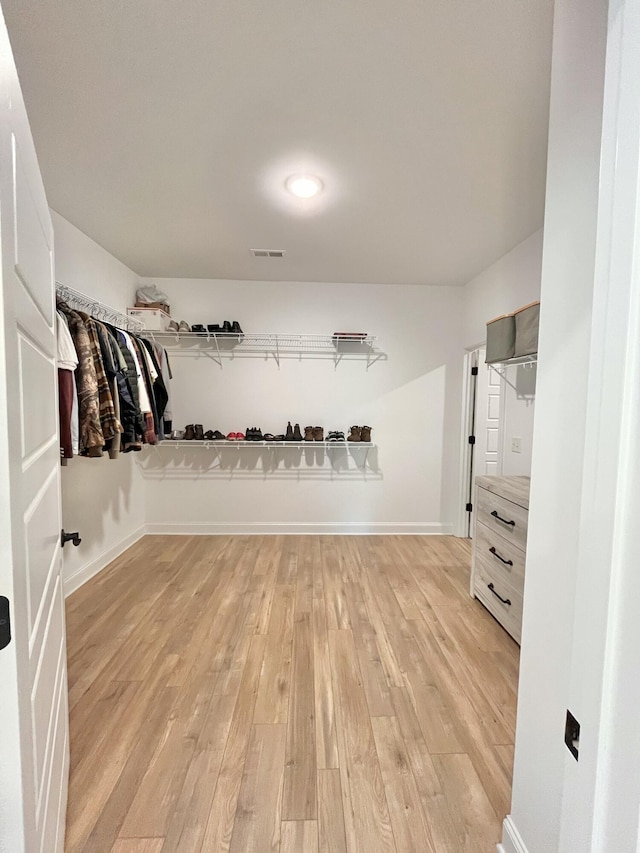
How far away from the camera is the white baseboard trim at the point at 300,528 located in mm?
3936

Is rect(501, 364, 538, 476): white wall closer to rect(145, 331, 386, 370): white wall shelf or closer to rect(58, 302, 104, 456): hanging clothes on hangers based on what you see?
rect(145, 331, 386, 370): white wall shelf

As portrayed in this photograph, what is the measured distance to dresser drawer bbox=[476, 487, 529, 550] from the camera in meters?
2.11

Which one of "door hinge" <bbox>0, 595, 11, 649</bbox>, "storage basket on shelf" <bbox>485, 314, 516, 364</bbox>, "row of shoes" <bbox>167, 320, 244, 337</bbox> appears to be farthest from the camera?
"row of shoes" <bbox>167, 320, 244, 337</bbox>

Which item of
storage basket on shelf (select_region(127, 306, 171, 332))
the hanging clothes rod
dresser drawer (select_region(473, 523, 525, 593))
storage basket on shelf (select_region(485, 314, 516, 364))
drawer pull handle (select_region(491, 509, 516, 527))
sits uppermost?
storage basket on shelf (select_region(127, 306, 171, 332))

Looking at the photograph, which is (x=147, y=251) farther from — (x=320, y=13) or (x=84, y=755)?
(x=84, y=755)

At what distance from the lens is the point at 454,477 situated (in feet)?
13.3

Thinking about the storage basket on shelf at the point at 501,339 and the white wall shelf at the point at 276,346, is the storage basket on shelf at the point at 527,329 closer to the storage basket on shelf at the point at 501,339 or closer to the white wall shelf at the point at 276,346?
the storage basket on shelf at the point at 501,339

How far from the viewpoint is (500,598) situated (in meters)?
2.31

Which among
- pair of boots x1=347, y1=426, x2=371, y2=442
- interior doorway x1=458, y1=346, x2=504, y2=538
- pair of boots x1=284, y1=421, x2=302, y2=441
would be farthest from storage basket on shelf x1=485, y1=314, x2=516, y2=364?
pair of boots x1=284, y1=421, x2=302, y2=441

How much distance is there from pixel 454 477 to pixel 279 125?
3.45 meters

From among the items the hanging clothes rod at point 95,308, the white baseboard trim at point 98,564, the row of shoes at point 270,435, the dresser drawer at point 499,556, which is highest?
the hanging clothes rod at point 95,308

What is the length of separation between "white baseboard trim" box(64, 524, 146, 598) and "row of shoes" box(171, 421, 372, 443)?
41.5 inches

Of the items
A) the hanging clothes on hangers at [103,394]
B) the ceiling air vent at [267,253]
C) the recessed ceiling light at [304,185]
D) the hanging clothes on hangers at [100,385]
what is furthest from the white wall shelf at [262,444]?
the recessed ceiling light at [304,185]

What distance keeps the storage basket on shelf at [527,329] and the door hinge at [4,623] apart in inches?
101
